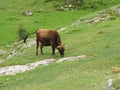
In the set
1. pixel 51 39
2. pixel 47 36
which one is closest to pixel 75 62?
pixel 51 39

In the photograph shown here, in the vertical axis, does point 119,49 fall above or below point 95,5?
above

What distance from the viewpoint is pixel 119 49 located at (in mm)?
29672

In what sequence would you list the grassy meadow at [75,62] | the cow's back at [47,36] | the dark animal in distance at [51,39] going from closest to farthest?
the grassy meadow at [75,62] → the dark animal in distance at [51,39] → the cow's back at [47,36]

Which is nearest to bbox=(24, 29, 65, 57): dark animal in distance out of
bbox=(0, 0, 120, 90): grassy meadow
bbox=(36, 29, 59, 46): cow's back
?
bbox=(36, 29, 59, 46): cow's back

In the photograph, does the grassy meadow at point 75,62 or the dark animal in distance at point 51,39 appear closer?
the grassy meadow at point 75,62

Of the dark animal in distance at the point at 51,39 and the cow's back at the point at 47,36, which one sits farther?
the cow's back at the point at 47,36

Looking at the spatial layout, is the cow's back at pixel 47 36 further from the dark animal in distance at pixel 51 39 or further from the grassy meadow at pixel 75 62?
the grassy meadow at pixel 75 62

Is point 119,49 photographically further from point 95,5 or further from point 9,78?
point 95,5

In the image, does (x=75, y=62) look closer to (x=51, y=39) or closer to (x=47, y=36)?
(x=51, y=39)

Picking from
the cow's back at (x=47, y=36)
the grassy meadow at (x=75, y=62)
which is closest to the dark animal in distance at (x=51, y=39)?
the cow's back at (x=47, y=36)

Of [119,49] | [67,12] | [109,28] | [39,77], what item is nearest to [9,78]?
[39,77]

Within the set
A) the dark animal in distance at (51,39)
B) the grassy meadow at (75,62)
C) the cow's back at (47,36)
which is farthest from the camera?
the cow's back at (47,36)

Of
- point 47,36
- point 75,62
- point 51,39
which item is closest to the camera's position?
point 75,62

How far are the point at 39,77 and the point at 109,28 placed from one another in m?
16.4
